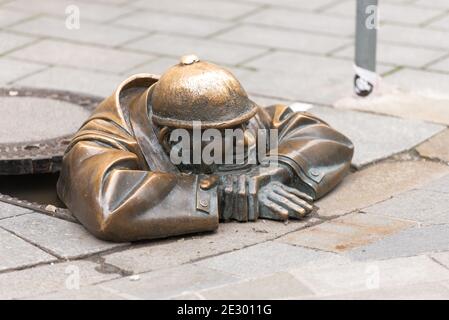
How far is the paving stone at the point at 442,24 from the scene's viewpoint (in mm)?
8469

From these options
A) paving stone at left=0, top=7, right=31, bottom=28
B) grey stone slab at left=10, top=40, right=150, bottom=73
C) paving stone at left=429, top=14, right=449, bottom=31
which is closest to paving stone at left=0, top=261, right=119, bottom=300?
grey stone slab at left=10, top=40, right=150, bottom=73

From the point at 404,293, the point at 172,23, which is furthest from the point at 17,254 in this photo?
the point at 172,23

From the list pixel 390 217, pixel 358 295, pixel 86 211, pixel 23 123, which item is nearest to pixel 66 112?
pixel 23 123

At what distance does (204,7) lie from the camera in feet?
30.2

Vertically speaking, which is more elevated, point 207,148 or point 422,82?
point 207,148

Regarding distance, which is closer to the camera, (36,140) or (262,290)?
(262,290)

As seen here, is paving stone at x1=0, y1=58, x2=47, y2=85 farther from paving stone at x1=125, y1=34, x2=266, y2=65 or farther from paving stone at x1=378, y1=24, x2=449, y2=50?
paving stone at x1=378, y1=24, x2=449, y2=50

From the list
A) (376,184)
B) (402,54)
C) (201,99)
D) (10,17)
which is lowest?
(376,184)

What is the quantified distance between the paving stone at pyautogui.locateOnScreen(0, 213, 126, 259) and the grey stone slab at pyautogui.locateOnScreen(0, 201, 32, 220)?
5 centimetres

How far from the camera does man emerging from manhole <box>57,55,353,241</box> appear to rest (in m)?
5.28

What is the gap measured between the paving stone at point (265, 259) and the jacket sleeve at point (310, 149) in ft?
1.92

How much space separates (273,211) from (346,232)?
368 mm

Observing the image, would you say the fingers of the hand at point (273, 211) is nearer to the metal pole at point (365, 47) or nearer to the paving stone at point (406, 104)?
the paving stone at point (406, 104)

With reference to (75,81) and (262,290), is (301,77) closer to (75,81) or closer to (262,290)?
(75,81)
